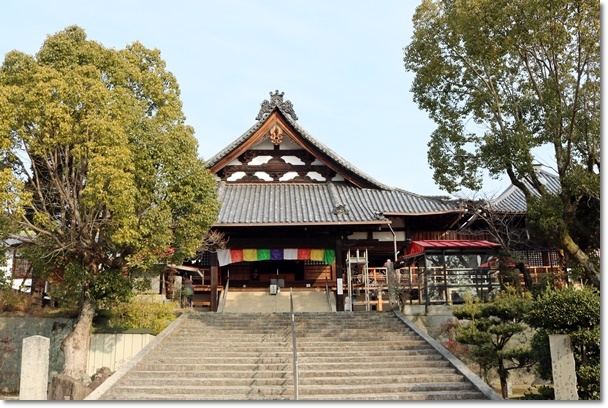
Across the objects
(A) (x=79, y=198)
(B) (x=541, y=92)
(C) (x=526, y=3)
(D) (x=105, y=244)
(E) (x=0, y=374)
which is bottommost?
(E) (x=0, y=374)

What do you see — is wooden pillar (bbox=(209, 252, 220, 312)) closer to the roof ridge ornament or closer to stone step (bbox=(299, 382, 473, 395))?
the roof ridge ornament

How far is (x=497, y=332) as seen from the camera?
13.3 meters

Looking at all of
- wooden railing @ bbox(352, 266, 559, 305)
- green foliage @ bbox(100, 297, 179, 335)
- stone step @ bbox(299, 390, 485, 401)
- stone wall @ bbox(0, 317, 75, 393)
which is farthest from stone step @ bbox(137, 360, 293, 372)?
wooden railing @ bbox(352, 266, 559, 305)

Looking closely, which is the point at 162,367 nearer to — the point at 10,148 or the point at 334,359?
the point at 334,359

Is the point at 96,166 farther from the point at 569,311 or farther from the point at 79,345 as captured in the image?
the point at 569,311

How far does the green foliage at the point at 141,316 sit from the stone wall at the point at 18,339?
1.49m

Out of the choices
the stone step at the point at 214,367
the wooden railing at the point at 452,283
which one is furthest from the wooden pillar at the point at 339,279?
the stone step at the point at 214,367

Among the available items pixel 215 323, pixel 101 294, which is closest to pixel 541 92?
pixel 215 323

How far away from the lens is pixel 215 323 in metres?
17.2

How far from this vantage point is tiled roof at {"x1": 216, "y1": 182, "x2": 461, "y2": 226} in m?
21.2

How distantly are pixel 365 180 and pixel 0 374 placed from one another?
15496 mm

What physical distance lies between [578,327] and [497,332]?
282 cm

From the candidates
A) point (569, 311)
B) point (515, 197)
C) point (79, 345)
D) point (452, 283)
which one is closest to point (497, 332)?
point (569, 311)

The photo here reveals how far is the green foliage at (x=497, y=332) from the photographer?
13.0m
